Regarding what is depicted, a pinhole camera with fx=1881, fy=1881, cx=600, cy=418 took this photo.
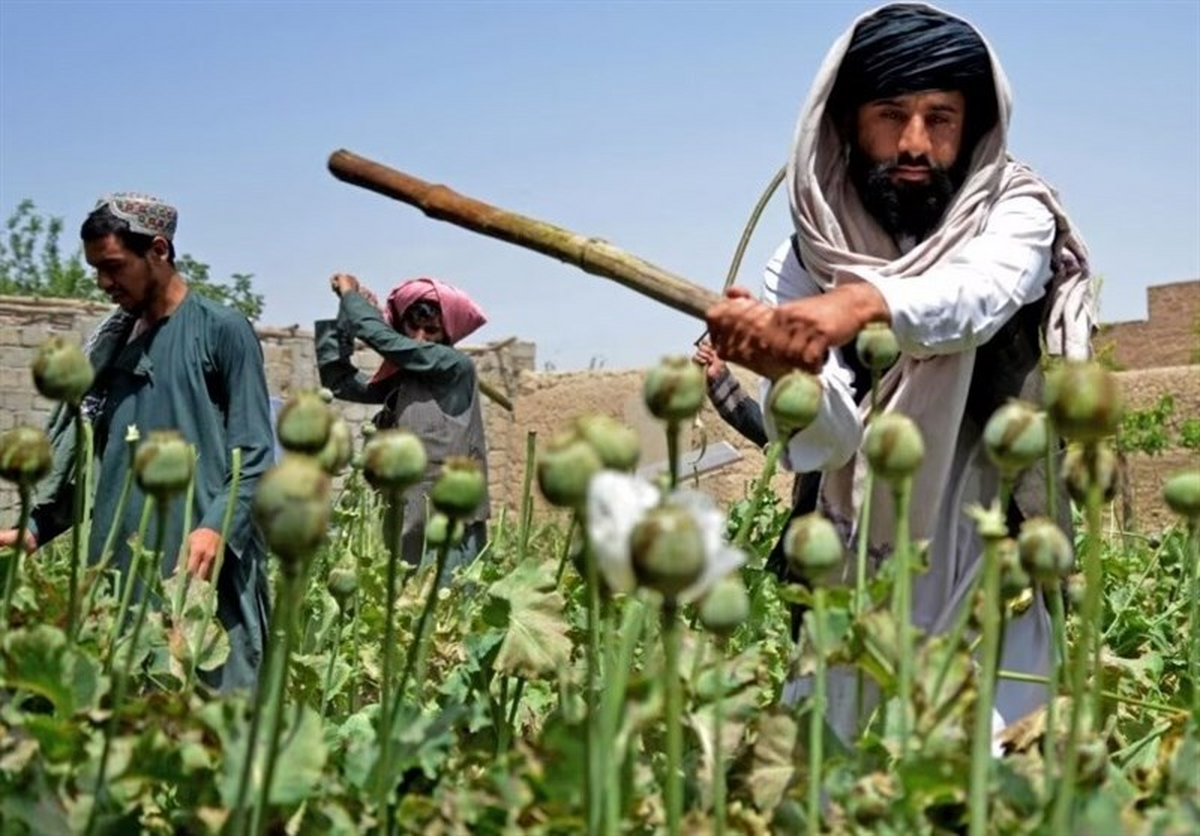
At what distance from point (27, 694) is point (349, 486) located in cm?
296

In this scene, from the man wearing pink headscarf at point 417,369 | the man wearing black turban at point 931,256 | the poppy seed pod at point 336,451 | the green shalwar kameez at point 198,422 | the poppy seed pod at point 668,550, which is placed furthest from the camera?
the man wearing pink headscarf at point 417,369

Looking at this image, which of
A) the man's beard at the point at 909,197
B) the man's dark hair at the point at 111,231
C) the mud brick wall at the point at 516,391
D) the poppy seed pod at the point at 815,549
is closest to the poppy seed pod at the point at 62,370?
the poppy seed pod at the point at 815,549

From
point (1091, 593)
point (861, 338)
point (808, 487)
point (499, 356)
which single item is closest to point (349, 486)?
point (808, 487)

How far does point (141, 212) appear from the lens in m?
3.79

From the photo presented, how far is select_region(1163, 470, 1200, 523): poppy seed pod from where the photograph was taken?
52.1 inches

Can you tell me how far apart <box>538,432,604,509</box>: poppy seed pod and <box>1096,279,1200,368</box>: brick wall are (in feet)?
73.9

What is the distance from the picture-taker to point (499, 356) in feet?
51.2

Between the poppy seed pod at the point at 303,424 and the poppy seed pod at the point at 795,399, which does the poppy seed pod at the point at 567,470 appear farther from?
the poppy seed pod at the point at 795,399

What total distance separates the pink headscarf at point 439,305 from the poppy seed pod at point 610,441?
5.25 metres

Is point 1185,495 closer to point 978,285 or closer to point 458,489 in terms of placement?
point 458,489

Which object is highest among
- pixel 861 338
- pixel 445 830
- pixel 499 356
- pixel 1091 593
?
pixel 499 356

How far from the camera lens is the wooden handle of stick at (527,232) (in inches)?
88.0

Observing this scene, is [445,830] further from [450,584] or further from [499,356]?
[499,356]

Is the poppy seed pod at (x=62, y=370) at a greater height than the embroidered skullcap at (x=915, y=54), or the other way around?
the embroidered skullcap at (x=915, y=54)
